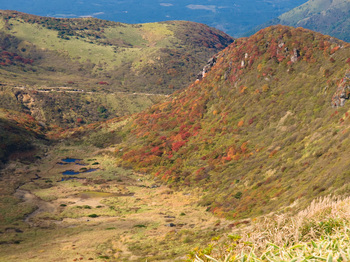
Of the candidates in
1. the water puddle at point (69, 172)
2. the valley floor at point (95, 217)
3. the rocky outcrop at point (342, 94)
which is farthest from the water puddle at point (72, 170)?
the rocky outcrop at point (342, 94)

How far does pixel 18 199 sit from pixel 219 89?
225 ft

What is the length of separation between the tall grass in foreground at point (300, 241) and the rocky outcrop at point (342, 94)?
5975 centimetres

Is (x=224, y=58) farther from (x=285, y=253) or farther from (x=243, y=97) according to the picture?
(x=285, y=253)

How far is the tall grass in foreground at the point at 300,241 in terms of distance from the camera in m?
9.33

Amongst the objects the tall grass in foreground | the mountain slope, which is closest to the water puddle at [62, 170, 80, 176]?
the mountain slope

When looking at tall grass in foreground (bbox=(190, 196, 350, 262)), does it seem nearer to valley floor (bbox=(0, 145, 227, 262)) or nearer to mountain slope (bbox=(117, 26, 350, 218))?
valley floor (bbox=(0, 145, 227, 262))

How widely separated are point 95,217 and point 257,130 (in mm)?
44410

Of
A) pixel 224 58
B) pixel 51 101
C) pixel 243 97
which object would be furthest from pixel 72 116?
pixel 243 97

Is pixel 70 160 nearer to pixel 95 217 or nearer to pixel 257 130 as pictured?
pixel 95 217

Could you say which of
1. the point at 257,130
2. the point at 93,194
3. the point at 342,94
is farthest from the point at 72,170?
the point at 342,94

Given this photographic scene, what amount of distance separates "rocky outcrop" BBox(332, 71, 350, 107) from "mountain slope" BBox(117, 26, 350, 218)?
1.75 meters

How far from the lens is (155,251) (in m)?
42.2

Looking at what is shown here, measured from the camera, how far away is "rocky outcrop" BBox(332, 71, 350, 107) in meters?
68.8

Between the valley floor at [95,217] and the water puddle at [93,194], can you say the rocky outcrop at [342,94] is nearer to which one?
the valley floor at [95,217]
